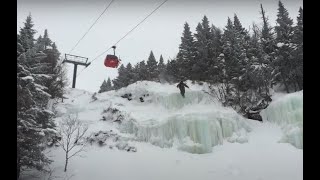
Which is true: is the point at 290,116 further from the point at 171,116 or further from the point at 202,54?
the point at 202,54

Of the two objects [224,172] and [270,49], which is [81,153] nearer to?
[224,172]

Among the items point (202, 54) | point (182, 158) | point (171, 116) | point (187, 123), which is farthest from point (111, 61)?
point (202, 54)

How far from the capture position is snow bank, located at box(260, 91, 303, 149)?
18.3m

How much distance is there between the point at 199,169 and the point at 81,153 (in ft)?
24.4

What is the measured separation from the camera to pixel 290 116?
1942cm

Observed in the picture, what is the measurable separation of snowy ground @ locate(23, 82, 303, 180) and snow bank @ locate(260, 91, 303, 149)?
1.42 feet

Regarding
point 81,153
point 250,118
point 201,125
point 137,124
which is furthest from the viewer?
point 250,118

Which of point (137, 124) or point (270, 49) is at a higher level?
point (270, 49)

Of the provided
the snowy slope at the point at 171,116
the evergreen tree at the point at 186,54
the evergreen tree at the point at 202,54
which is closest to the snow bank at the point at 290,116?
the snowy slope at the point at 171,116

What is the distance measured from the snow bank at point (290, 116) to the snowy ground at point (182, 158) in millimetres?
432

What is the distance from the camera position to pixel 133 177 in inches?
633

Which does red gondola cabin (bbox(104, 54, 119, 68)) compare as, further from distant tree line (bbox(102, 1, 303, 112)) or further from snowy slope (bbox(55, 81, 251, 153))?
distant tree line (bbox(102, 1, 303, 112))

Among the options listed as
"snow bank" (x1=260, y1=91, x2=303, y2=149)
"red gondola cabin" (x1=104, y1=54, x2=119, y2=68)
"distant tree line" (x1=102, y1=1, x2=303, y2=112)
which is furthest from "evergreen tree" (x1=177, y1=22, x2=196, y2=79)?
"red gondola cabin" (x1=104, y1=54, x2=119, y2=68)
